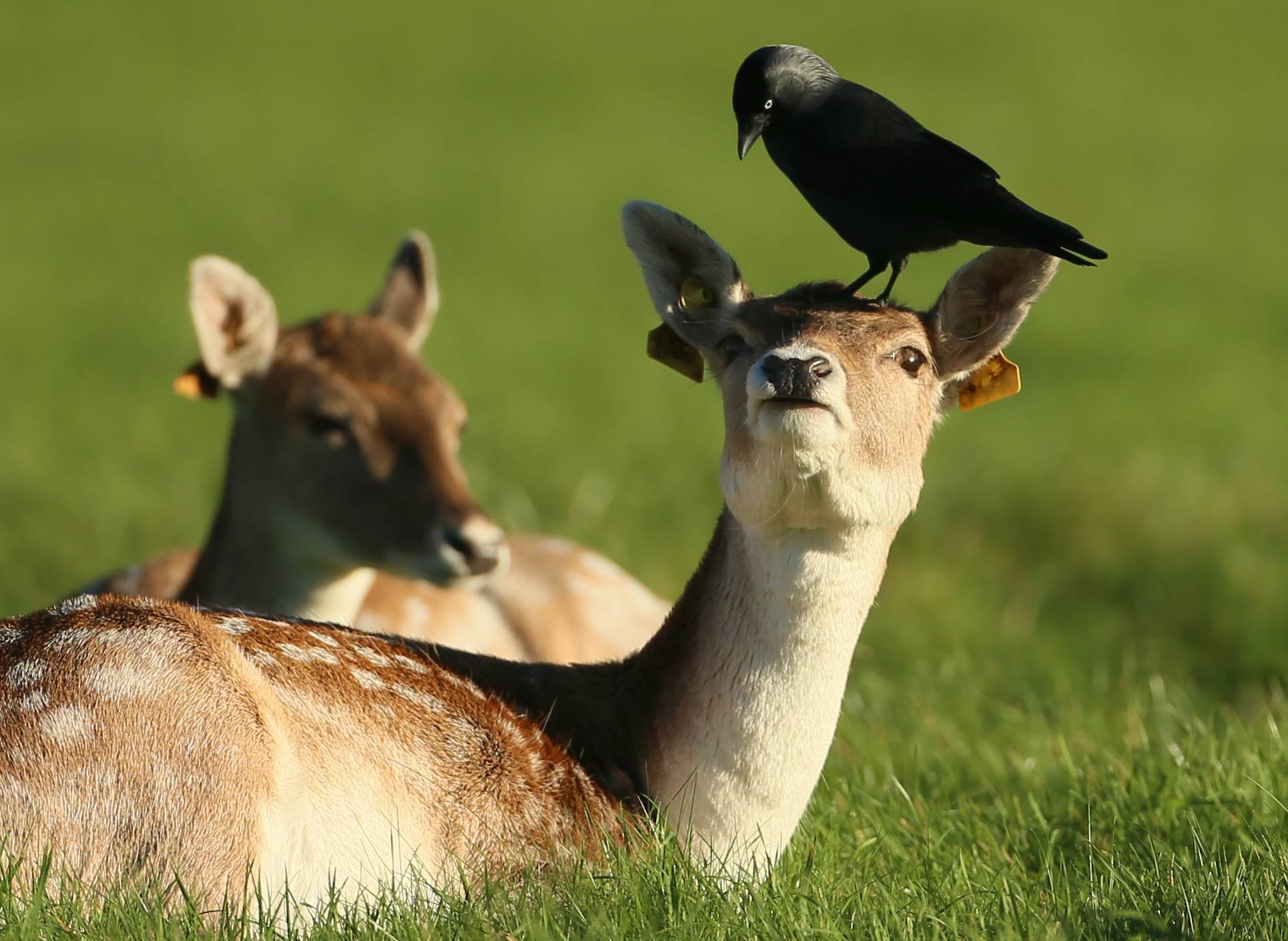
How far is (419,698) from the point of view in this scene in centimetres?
387

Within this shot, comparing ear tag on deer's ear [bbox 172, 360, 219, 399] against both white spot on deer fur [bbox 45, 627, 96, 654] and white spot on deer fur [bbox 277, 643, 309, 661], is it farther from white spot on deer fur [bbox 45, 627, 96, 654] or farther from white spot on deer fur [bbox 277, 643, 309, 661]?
white spot on deer fur [bbox 45, 627, 96, 654]

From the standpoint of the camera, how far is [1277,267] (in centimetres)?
1658

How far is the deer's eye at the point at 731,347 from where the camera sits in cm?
415

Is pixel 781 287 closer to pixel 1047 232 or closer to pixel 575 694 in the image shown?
pixel 575 694

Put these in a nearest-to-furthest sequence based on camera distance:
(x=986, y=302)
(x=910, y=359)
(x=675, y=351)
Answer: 1. (x=910, y=359)
2. (x=986, y=302)
3. (x=675, y=351)

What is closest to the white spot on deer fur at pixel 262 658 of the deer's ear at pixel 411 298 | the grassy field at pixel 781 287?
the grassy field at pixel 781 287

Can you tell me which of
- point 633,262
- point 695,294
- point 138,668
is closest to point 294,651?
point 138,668

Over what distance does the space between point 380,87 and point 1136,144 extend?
9755mm

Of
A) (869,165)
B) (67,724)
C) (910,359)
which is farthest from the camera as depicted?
(910,359)

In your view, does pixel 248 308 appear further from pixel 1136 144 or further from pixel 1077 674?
pixel 1136 144

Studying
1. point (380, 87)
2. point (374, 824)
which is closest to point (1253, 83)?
point (380, 87)

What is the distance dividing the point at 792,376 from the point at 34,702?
157cm

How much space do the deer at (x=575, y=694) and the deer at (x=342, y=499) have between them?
171 centimetres

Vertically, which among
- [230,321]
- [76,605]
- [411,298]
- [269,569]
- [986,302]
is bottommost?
[269,569]
